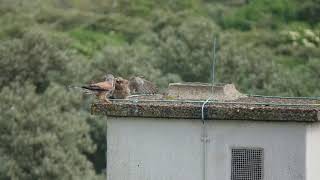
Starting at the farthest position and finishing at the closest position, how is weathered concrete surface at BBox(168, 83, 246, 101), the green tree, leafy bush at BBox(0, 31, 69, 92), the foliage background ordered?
1. leafy bush at BBox(0, 31, 69, 92)
2. the foliage background
3. the green tree
4. weathered concrete surface at BBox(168, 83, 246, 101)

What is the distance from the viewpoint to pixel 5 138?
32.2m

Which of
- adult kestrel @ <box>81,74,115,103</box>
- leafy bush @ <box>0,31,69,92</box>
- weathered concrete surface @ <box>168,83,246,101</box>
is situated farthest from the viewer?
leafy bush @ <box>0,31,69,92</box>

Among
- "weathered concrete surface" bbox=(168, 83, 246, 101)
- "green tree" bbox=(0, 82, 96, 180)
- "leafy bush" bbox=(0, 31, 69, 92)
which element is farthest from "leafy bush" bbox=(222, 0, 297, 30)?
"weathered concrete surface" bbox=(168, 83, 246, 101)

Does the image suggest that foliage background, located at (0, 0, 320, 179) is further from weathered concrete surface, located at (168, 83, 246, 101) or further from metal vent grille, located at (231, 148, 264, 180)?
metal vent grille, located at (231, 148, 264, 180)

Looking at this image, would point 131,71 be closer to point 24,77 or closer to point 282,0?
point 24,77

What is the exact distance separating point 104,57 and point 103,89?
88.1ft

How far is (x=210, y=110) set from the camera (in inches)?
458

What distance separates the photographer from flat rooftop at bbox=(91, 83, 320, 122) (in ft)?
37.5

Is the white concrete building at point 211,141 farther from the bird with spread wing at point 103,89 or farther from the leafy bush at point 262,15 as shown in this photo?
the leafy bush at point 262,15

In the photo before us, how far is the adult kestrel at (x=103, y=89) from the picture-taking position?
12039 millimetres

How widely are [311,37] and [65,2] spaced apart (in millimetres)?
13657

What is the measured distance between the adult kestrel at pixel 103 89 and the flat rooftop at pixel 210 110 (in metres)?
0.11

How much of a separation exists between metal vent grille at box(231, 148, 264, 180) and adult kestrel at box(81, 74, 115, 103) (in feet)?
4.76

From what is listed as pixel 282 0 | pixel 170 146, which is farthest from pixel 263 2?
pixel 170 146
